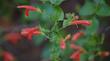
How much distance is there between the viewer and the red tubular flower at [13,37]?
311 centimetres

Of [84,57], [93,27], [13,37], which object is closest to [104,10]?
[93,27]

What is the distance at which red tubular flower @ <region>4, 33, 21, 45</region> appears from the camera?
311 cm

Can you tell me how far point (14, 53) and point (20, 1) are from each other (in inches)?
35.8

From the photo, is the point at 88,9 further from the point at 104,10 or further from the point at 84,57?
the point at 84,57

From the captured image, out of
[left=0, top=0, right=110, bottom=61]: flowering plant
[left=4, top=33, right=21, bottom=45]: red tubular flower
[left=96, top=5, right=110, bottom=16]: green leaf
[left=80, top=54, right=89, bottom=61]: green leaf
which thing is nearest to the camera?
[left=0, top=0, right=110, bottom=61]: flowering plant

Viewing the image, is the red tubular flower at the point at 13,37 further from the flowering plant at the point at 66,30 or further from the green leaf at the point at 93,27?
the green leaf at the point at 93,27

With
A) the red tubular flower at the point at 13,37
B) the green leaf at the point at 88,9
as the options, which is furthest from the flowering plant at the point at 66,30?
the red tubular flower at the point at 13,37

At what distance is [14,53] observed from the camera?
11.7 ft

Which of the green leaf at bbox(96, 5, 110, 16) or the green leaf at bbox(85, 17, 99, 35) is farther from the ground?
the green leaf at bbox(96, 5, 110, 16)

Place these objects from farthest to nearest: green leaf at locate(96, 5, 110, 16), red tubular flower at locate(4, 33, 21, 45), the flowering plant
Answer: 1. red tubular flower at locate(4, 33, 21, 45)
2. green leaf at locate(96, 5, 110, 16)
3. the flowering plant

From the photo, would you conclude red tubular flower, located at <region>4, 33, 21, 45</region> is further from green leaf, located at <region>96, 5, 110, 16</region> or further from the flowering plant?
green leaf, located at <region>96, 5, 110, 16</region>

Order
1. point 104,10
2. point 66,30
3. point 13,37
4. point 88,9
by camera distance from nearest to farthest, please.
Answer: point 104,10 < point 88,9 < point 66,30 < point 13,37

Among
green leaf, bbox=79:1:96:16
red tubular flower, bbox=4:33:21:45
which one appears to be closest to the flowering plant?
green leaf, bbox=79:1:96:16

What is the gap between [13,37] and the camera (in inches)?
125
